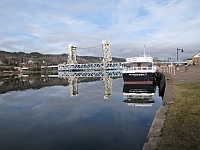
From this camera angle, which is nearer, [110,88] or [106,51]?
[110,88]

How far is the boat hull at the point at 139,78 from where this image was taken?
2378cm

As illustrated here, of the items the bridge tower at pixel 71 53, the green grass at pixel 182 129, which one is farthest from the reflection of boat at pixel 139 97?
the bridge tower at pixel 71 53

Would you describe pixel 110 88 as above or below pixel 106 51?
below

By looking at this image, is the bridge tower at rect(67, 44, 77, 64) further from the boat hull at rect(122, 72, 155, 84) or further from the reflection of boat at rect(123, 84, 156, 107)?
the reflection of boat at rect(123, 84, 156, 107)

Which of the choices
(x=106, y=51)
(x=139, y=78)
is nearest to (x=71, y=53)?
(x=106, y=51)

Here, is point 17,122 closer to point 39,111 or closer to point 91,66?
point 39,111

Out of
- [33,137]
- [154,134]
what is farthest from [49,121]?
[154,134]

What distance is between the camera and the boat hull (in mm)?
23781

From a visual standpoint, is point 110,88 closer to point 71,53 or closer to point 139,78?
point 139,78

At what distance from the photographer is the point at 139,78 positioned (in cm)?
2417

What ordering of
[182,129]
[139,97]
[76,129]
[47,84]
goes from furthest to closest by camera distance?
[47,84] < [139,97] < [76,129] < [182,129]

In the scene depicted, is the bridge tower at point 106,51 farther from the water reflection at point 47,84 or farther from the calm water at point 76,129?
the calm water at point 76,129

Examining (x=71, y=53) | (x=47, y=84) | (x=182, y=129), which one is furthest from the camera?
(x=71, y=53)

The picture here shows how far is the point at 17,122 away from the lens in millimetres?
10297
